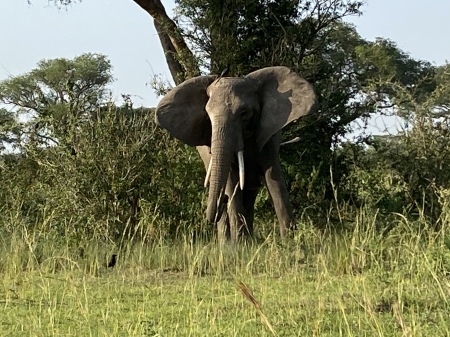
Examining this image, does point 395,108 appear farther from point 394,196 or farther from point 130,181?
point 130,181

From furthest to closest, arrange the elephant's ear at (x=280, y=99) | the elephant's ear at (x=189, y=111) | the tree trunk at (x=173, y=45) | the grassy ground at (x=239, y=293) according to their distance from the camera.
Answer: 1. the tree trunk at (x=173, y=45)
2. the elephant's ear at (x=189, y=111)
3. the elephant's ear at (x=280, y=99)
4. the grassy ground at (x=239, y=293)

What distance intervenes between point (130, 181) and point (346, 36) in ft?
51.8

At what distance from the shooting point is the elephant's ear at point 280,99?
8.48 m

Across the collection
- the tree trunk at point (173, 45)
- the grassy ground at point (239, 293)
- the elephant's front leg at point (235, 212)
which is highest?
the tree trunk at point (173, 45)

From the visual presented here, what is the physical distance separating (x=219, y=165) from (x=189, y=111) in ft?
3.70

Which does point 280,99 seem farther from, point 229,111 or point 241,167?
point 241,167

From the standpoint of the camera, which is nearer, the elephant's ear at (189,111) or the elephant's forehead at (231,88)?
the elephant's forehead at (231,88)

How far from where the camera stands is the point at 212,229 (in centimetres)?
965

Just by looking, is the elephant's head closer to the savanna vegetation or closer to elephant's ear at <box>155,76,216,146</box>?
elephant's ear at <box>155,76,216,146</box>

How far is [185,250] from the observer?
7125mm

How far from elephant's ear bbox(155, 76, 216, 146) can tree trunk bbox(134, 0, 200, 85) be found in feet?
8.21

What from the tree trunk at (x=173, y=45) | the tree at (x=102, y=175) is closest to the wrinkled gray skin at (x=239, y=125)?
the tree at (x=102, y=175)

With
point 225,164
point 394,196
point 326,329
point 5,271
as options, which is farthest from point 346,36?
point 326,329

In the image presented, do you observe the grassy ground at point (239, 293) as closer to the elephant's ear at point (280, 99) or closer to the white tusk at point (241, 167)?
the white tusk at point (241, 167)
